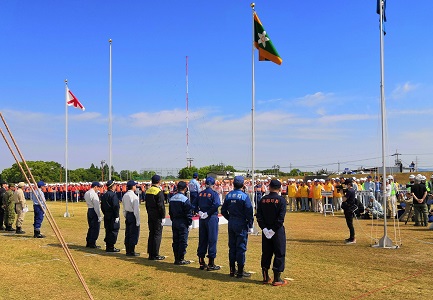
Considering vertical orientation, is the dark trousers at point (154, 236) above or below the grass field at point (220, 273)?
above

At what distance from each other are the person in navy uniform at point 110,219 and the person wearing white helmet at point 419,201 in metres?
11.2

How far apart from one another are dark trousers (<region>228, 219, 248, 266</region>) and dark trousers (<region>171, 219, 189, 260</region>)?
1743mm

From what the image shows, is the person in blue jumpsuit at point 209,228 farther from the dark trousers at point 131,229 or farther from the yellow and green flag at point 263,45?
the yellow and green flag at point 263,45

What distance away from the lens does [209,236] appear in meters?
9.52

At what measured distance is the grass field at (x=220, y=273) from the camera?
761 centimetres

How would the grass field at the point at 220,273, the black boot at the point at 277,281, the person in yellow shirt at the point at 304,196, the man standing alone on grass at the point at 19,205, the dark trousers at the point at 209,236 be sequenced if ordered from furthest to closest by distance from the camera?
1. the person in yellow shirt at the point at 304,196
2. the man standing alone on grass at the point at 19,205
3. the dark trousers at the point at 209,236
4. the black boot at the point at 277,281
5. the grass field at the point at 220,273

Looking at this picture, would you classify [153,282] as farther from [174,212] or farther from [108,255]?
[108,255]

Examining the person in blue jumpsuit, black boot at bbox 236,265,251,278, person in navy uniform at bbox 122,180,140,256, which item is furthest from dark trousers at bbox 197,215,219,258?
person in navy uniform at bbox 122,180,140,256

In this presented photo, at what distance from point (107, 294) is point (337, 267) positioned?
5.17m

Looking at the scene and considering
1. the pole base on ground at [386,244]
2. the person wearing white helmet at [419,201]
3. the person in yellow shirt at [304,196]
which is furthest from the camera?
the person in yellow shirt at [304,196]

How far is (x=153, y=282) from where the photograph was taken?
27.7 ft

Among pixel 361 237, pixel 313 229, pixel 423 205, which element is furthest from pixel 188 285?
pixel 423 205

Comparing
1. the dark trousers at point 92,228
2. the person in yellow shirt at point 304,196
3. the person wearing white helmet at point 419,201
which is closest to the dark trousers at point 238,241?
the dark trousers at point 92,228

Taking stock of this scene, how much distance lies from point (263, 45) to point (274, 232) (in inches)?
338
